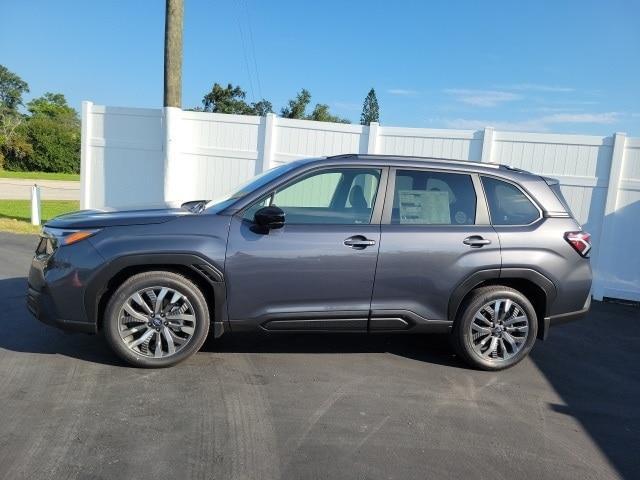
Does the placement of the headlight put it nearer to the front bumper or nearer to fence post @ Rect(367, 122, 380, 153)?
the front bumper

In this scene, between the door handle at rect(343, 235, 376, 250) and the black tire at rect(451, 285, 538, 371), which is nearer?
the door handle at rect(343, 235, 376, 250)

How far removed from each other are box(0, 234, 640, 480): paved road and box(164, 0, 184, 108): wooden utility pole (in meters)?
6.11

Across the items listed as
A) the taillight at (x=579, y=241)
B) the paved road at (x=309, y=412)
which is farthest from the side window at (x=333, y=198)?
the taillight at (x=579, y=241)

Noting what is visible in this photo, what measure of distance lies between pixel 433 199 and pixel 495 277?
32.9 inches

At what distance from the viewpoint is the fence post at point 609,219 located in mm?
7855

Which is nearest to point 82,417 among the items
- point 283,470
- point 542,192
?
point 283,470

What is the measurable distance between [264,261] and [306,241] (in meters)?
0.36

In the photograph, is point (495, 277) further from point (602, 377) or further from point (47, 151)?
point (47, 151)

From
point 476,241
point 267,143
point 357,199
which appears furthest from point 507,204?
point 267,143

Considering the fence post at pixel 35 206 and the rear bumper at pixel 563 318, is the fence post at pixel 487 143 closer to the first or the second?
the rear bumper at pixel 563 318

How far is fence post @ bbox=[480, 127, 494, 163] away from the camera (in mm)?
8406

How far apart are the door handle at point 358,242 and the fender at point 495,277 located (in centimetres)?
85

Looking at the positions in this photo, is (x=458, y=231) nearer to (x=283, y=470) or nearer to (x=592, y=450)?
(x=592, y=450)

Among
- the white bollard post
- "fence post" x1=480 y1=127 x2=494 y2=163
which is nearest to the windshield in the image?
"fence post" x1=480 y1=127 x2=494 y2=163
